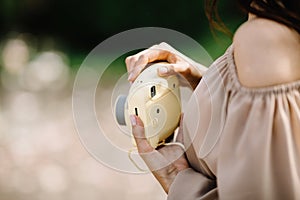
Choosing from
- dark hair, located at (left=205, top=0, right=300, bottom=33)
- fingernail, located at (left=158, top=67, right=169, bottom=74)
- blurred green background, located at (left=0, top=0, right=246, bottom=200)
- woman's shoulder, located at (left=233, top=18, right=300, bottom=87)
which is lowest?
blurred green background, located at (left=0, top=0, right=246, bottom=200)

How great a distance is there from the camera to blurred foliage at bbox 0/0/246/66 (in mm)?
5137

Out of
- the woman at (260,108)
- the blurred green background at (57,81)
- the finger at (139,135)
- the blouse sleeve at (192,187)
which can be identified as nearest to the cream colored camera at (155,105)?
the finger at (139,135)

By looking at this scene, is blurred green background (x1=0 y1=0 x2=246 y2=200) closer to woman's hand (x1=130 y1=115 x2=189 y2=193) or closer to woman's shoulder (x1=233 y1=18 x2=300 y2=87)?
woman's hand (x1=130 y1=115 x2=189 y2=193)

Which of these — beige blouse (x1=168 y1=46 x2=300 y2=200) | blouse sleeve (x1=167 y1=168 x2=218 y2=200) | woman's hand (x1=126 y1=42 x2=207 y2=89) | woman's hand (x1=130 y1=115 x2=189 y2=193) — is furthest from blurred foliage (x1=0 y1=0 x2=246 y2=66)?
beige blouse (x1=168 y1=46 x2=300 y2=200)

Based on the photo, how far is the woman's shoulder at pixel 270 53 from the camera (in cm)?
116

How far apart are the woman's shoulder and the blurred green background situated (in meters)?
1.98

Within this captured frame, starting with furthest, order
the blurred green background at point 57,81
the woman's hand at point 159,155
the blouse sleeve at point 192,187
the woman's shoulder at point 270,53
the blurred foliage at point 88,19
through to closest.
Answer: the blurred foliage at point 88,19, the blurred green background at point 57,81, the woman's hand at point 159,155, the blouse sleeve at point 192,187, the woman's shoulder at point 270,53

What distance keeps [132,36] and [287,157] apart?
49 cm

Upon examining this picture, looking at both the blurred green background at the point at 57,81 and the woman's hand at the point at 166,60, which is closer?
the woman's hand at the point at 166,60

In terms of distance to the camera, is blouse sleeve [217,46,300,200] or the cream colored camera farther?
the cream colored camera

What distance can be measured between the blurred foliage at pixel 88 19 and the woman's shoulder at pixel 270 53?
12.0ft

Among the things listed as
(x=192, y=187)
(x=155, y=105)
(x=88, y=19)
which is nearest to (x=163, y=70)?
(x=155, y=105)

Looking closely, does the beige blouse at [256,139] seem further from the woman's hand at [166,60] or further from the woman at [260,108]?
the woman's hand at [166,60]

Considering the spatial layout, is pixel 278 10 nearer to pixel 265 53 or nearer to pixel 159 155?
pixel 265 53
